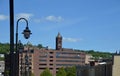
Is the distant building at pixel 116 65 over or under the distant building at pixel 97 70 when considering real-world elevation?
over

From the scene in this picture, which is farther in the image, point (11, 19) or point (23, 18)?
point (23, 18)

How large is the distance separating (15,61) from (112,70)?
229ft

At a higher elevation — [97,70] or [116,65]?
[116,65]

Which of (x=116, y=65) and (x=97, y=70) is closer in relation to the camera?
(x=116, y=65)

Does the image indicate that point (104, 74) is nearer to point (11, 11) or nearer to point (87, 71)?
point (87, 71)

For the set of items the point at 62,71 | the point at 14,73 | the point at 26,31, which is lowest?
the point at 62,71

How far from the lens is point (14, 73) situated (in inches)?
612

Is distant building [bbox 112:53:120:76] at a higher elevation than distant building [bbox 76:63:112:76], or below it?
higher

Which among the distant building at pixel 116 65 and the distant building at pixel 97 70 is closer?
the distant building at pixel 116 65

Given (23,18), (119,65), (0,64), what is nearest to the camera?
(23,18)

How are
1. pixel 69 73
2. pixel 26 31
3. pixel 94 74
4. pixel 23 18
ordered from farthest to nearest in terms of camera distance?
1. pixel 69 73
2. pixel 94 74
3. pixel 23 18
4. pixel 26 31

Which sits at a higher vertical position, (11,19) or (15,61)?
(11,19)

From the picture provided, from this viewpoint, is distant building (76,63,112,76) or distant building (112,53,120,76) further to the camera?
distant building (76,63,112,76)

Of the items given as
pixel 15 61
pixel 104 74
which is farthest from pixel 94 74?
pixel 15 61
